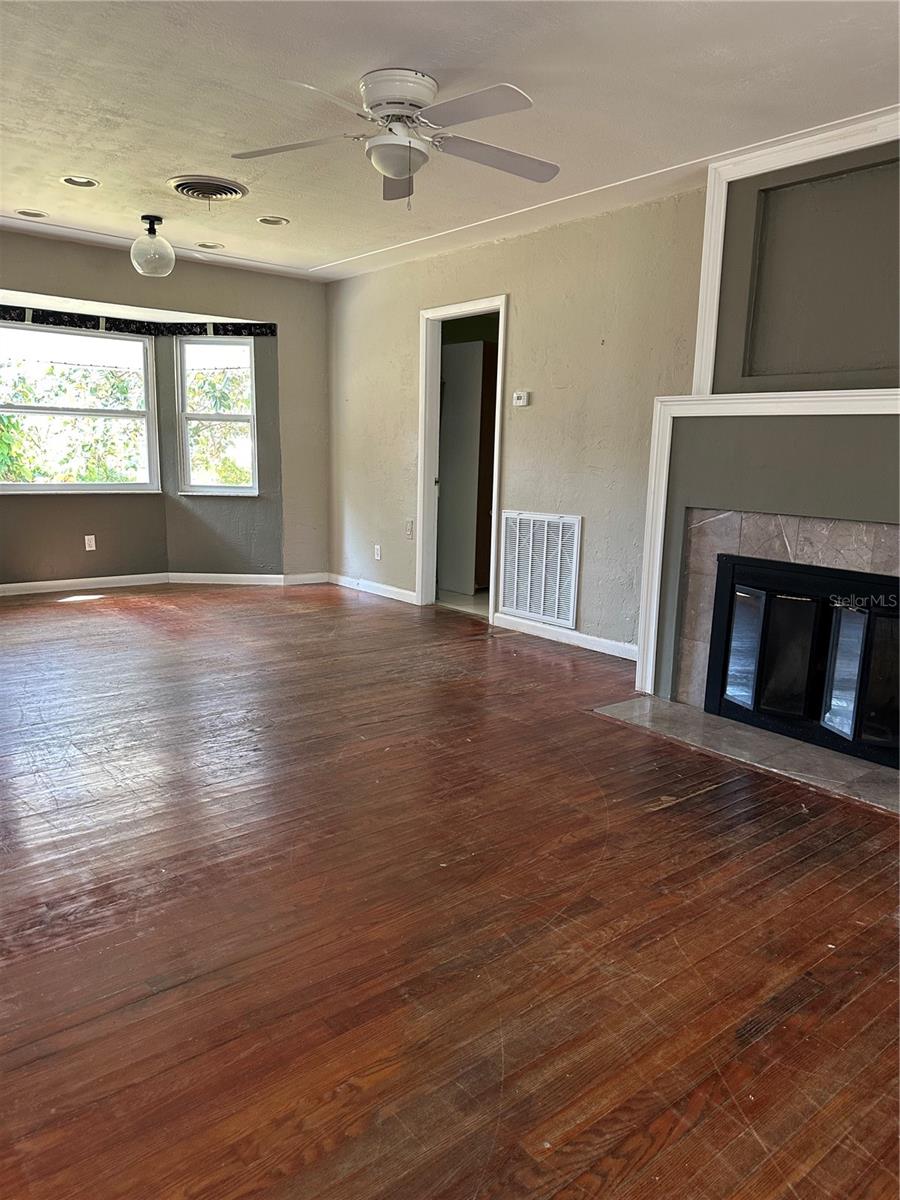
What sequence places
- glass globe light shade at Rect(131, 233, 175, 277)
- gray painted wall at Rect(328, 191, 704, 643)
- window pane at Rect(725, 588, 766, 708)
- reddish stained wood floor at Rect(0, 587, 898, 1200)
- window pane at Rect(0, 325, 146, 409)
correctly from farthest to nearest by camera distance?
window pane at Rect(0, 325, 146, 409) → glass globe light shade at Rect(131, 233, 175, 277) → gray painted wall at Rect(328, 191, 704, 643) → window pane at Rect(725, 588, 766, 708) → reddish stained wood floor at Rect(0, 587, 898, 1200)

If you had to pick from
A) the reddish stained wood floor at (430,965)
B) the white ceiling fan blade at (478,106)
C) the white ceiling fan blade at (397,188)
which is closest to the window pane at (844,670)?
the reddish stained wood floor at (430,965)

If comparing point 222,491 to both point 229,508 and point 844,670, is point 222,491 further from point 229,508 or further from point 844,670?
point 844,670

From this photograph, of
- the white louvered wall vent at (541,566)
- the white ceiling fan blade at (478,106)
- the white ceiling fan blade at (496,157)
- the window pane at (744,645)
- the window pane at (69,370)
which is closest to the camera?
the white ceiling fan blade at (478,106)

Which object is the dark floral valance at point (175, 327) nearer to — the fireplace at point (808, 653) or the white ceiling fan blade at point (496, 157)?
the white ceiling fan blade at point (496, 157)

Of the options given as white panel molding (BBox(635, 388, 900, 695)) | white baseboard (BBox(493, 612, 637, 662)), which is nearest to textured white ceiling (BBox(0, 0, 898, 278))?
white panel molding (BBox(635, 388, 900, 695))

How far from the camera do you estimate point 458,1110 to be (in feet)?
4.83

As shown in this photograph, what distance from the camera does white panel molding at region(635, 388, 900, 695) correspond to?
3.08 m

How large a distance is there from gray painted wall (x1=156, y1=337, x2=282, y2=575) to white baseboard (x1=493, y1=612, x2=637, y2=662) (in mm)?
2525

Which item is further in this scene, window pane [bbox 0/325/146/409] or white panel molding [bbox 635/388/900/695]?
window pane [bbox 0/325/146/409]

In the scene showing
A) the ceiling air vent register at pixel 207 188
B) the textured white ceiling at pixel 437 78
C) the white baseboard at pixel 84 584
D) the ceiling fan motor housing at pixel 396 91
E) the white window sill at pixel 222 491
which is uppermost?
the ceiling air vent register at pixel 207 188

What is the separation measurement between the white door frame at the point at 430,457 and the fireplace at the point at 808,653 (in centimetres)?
218

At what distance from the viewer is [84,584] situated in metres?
6.63

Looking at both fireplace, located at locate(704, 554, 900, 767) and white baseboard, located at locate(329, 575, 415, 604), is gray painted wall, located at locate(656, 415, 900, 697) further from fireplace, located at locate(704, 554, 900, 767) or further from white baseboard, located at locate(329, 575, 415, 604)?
white baseboard, located at locate(329, 575, 415, 604)

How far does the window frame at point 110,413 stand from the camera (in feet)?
20.2
